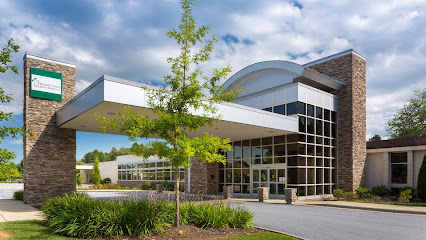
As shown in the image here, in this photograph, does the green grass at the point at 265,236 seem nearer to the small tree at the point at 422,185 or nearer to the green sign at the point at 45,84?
the green sign at the point at 45,84

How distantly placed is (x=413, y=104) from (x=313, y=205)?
96.0ft

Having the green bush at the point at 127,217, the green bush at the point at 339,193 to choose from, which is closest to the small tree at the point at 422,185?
the green bush at the point at 339,193

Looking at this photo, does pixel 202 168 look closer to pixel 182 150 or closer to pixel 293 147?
pixel 293 147

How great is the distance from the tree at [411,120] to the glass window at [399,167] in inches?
682

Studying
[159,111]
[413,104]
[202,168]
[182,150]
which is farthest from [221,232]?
[413,104]

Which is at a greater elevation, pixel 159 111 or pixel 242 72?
pixel 242 72

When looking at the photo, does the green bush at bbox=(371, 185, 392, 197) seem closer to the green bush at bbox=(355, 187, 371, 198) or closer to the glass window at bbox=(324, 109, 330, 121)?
the green bush at bbox=(355, 187, 371, 198)

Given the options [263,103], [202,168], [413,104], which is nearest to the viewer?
[263,103]

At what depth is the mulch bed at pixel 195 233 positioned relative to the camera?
27.4 ft

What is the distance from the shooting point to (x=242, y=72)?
2581 centimetres

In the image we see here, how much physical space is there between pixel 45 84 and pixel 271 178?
15.2m

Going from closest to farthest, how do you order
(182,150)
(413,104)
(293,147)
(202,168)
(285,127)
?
(182,150) → (285,127) → (293,147) → (202,168) → (413,104)

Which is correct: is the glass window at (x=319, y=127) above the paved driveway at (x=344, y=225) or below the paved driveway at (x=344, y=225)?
above

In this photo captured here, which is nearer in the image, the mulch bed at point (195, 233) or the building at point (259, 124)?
the mulch bed at point (195, 233)
